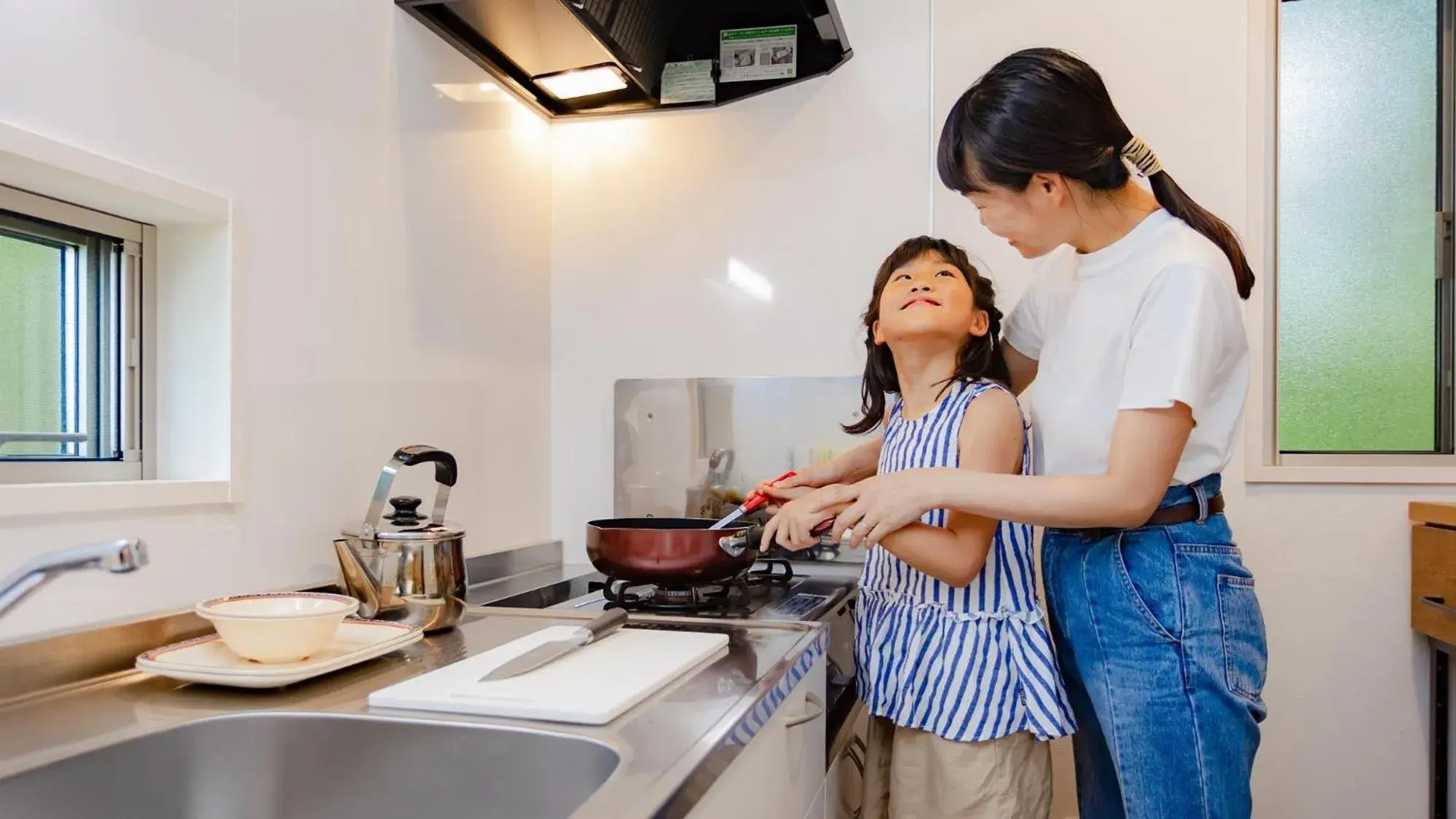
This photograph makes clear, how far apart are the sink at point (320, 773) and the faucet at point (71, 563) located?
0.13 meters

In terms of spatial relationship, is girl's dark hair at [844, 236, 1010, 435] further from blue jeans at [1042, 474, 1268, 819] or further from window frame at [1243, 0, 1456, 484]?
window frame at [1243, 0, 1456, 484]

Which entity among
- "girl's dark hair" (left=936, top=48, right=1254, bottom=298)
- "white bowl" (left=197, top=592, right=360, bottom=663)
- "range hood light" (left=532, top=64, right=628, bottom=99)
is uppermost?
"range hood light" (left=532, top=64, right=628, bottom=99)

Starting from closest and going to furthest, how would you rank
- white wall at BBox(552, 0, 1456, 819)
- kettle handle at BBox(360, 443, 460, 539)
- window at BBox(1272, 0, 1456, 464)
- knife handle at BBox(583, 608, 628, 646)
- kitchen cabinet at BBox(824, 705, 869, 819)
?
knife handle at BBox(583, 608, 628, 646), kettle handle at BBox(360, 443, 460, 539), kitchen cabinet at BBox(824, 705, 869, 819), white wall at BBox(552, 0, 1456, 819), window at BBox(1272, 0, 1456, 464)

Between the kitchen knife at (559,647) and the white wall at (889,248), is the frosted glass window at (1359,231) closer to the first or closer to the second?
the white wall at (889,248)

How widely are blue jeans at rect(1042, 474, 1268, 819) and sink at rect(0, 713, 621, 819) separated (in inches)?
26.5

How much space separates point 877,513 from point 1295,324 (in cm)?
118

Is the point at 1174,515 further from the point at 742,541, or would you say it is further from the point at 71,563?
the point at 71,563

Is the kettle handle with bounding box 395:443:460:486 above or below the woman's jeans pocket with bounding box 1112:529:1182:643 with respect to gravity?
above

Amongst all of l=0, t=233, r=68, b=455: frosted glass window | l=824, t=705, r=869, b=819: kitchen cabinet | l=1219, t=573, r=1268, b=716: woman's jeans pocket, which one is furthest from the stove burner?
l=0, t=233, r=68, b=455: frosted glass window

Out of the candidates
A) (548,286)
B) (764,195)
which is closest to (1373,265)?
(764,195)

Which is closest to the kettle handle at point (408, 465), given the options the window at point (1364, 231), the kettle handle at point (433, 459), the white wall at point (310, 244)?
the kettle handle at point (433, 459)

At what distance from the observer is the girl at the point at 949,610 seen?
1.07m

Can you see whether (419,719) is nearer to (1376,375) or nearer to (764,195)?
(764,195)

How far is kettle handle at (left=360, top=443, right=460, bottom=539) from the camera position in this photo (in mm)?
1114
